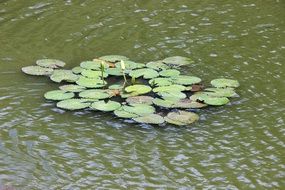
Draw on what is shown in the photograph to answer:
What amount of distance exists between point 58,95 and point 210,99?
52.8 inches

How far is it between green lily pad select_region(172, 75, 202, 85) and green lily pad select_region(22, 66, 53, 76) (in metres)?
1.22

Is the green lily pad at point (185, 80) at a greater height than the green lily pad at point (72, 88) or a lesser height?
lesser

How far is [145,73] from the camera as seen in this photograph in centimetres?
560

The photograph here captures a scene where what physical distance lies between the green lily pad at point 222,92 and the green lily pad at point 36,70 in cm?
154

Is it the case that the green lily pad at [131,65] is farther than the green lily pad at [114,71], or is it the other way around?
the green lily pad at [131,65]

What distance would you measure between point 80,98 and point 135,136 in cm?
76

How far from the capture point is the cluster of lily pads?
4996 mm

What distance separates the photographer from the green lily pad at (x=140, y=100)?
5121mm

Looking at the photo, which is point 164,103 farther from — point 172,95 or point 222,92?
point 222,92

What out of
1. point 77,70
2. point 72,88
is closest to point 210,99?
point 72,88

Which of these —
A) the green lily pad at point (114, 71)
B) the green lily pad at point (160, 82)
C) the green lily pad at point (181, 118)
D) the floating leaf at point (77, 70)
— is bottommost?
the green lily pad at point (181, 118)

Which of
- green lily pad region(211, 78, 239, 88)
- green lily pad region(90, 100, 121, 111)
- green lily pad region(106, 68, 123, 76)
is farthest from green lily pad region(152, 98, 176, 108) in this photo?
green lily pad region(106, 68, 123, 76)

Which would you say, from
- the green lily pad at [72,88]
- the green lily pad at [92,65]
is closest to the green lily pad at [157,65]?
the green lily pad at [92,65]

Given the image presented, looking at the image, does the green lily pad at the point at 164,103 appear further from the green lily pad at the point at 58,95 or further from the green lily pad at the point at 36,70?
the green lily pad at the point at 36,70
